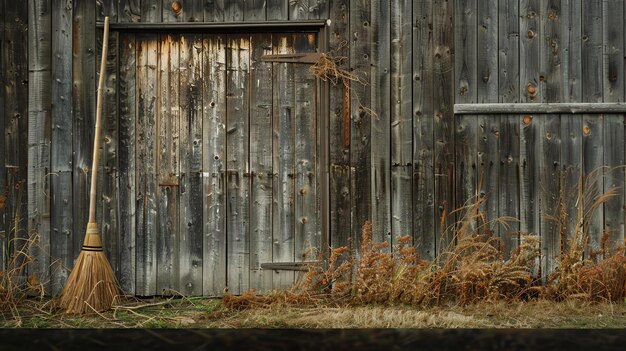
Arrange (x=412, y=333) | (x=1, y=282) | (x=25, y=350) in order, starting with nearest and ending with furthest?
1. (x=25, y=350)
2. (x=412, y=333)
3. (x=1, y=282)

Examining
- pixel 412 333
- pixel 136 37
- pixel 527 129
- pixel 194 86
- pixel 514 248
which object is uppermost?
pixel 136 37

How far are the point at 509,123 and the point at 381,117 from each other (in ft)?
3.58

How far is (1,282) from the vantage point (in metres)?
6.10

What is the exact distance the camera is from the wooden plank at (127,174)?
251 inches

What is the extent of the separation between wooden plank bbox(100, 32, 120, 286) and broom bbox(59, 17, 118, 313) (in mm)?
285

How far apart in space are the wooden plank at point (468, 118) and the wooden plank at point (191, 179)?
2.18m

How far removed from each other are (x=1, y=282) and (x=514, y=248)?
4.23 metres

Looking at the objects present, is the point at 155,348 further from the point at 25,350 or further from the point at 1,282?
the point at 1,282

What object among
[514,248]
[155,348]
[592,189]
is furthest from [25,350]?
[592,189]

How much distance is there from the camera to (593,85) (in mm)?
6426

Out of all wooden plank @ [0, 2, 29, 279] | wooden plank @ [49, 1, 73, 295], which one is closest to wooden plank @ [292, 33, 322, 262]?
wooden plank @ [49, 1, 73, 295]

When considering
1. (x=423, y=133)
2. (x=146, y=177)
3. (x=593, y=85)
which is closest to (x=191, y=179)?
(x=146, y=177)

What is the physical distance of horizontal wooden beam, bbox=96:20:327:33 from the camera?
6.36m

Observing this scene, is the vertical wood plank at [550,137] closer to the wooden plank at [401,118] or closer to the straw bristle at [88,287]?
the wooden plank at [401,118]
